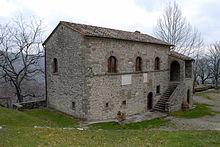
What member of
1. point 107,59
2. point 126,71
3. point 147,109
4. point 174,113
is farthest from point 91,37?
point 174,113

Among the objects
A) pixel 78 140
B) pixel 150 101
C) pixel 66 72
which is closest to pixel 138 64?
pixel 150 101

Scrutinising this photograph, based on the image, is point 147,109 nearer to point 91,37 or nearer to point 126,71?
point 126,71

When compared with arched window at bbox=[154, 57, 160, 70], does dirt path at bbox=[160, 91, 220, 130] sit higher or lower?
lower

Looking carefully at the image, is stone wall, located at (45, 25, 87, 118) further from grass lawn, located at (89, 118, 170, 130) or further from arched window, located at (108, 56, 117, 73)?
arched window, located at (108, 56, 117, 73)

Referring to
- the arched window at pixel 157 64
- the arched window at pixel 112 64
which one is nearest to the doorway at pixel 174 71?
the arched window at pixel 157 64

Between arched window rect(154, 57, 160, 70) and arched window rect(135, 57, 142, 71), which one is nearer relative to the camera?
arched window rect(135, 57, 142, 71)

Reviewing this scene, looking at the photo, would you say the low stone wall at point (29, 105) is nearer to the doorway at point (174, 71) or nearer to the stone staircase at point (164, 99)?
the stone staircase at point (164, 99)

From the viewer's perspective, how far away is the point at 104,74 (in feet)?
43.4

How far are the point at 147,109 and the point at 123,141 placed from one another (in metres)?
9.75

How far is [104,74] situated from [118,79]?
5.03ft

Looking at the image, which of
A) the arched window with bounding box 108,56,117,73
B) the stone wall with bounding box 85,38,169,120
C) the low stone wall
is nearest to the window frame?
the stone wall with bounding box 85,38,169,120

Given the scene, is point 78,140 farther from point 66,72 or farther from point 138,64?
point 138,64

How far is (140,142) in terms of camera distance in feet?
24.4

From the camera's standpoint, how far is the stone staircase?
673 inches
